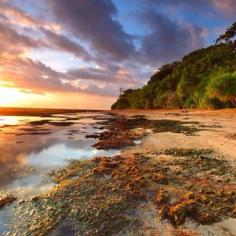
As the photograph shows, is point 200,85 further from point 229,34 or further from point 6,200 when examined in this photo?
point 6,200

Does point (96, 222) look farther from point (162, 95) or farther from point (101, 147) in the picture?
point (162, 95)

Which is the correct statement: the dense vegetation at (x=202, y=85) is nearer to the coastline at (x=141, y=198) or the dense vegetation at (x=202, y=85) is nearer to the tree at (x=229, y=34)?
the tree at (x=229, y=34)

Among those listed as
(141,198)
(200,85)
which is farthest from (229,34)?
(141,198)

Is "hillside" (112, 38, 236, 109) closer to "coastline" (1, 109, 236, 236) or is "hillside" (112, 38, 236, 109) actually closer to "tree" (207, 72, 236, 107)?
"tree" (207, 72, 236, 107)

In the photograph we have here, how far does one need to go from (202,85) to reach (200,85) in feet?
1.67

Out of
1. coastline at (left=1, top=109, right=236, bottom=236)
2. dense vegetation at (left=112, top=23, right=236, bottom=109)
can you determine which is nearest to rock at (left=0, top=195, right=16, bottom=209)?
coastline at (left=1, top=109, right=236, bottom=236)

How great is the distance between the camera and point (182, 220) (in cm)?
665

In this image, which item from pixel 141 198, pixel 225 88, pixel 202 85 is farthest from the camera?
pixel 202 85

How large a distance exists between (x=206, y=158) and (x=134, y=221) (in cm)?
648

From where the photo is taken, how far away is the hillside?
151 ft

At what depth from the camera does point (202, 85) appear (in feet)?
202

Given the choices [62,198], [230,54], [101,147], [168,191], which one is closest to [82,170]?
[62,198]

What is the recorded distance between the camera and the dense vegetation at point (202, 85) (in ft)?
151

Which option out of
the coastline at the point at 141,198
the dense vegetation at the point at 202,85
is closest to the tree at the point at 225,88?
the dense vegetation at the point at 202,85
